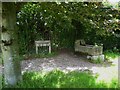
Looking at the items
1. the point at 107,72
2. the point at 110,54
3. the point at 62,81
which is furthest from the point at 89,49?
the point at 62,81

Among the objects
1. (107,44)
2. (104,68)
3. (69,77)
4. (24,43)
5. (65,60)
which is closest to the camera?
(69,77)

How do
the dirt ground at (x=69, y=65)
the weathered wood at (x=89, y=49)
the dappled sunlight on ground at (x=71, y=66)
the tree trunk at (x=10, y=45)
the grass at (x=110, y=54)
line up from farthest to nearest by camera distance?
the grass at (x=110, y=54) → the weathered wood at (x=89, y=49) → the dirt ground at (x=69, y=65) → the dappled sunlight on ground at (x=71, y=66) → the tree trunk at (x=10, y=45)

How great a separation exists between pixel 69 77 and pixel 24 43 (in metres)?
3.17

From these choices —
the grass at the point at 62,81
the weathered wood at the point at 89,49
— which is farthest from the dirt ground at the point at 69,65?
the grass at the point at 62,81

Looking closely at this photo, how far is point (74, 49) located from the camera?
28.1 ft

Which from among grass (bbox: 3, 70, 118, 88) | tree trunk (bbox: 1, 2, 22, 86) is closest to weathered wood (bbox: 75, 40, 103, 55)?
grass (bbox: 3, 70, 118, 88)

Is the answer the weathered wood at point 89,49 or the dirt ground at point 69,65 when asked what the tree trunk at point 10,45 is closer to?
the dirt ground at point 69,65

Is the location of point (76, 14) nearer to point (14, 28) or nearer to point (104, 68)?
point (14, 28)

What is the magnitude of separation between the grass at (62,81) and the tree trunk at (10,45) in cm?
23

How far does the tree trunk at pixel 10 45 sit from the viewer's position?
4848mm

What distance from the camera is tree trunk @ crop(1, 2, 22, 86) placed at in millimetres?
4848

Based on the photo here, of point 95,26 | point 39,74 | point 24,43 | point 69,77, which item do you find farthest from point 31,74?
point 24,43

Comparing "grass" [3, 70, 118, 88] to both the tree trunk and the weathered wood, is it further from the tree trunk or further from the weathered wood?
the weathered wood

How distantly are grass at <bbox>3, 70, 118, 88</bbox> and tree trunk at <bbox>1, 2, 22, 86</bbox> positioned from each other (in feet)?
0.75
